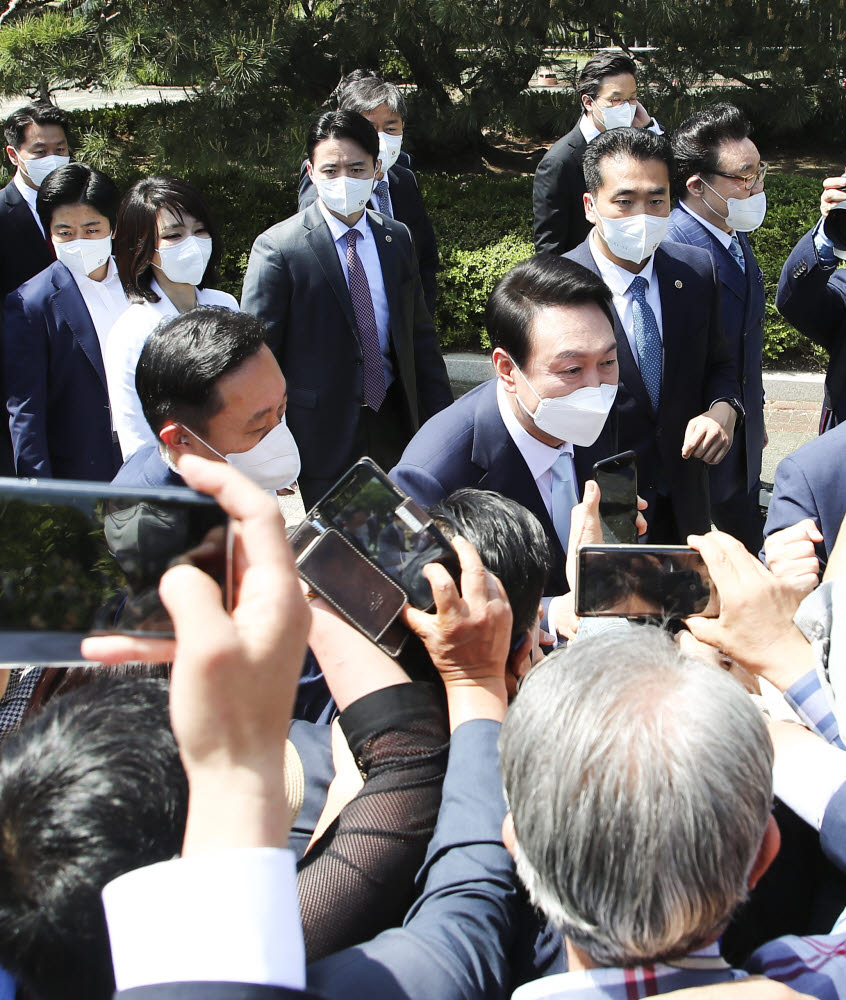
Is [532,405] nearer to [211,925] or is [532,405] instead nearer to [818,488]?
[818,488]

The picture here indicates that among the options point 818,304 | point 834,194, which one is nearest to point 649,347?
point 818,304

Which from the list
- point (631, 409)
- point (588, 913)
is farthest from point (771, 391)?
point (588, 913)

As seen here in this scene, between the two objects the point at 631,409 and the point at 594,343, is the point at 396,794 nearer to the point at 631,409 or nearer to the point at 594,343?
the point at 594,343

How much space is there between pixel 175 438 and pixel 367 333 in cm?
182

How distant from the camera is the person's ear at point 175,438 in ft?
7.75

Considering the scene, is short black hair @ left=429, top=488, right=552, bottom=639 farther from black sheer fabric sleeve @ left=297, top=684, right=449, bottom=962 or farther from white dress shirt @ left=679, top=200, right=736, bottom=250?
white dress shirt @ left=679, top=200, right=736, bottom=250

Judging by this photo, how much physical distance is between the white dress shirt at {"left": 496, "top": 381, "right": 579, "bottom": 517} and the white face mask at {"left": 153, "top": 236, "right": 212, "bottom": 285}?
141 centimetres

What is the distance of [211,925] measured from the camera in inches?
37.9

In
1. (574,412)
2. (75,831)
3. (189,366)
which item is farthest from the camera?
(574,412)

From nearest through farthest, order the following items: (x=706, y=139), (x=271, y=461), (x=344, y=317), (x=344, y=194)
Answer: (x=271, y=461), (x=344, y=317), (x=344, y=194), (x=706, y=139)

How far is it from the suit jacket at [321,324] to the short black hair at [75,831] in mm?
2963

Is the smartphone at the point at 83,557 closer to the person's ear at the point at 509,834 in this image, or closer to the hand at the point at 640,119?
the person's ear at the point at 509,834

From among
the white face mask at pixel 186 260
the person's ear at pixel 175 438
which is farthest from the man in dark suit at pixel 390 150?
the person's ear at pixel 175 438

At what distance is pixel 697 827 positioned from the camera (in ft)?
3.55
